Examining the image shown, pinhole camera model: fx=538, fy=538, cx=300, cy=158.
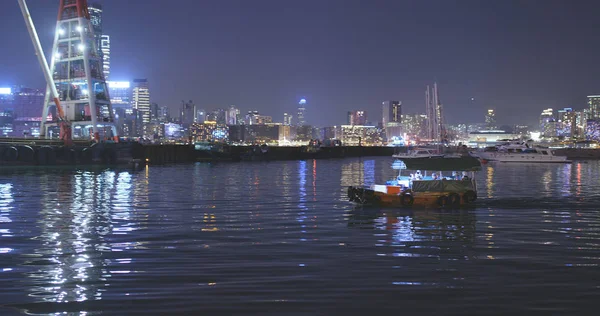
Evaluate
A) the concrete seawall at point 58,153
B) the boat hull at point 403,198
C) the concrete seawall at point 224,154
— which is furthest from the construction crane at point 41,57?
the boat hull at point 403,198

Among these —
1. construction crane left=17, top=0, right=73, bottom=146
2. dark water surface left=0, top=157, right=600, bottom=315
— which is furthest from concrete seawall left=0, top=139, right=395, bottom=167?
dark water surface left=0, top=157, right=600, bottom=315

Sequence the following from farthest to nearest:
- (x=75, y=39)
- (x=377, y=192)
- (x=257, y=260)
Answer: (x=75, y=39), (x=377, y=192), (x=257, y=260)

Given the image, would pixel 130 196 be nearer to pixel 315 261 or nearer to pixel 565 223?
pixel 315 261

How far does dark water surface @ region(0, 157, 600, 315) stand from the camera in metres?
13.3

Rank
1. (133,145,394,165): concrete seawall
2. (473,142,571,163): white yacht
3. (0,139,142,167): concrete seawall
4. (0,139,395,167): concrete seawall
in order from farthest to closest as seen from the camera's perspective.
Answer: (473,142,571,163): white yacht
(133,145,394,165): concrete seawall
(0,139,395,167): concrete seawall
(0,139,142,167): concrete seawall

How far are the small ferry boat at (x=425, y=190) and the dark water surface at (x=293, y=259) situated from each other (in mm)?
1092

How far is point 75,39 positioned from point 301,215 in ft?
251

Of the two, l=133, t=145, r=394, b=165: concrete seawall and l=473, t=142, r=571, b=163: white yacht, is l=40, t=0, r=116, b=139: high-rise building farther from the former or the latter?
l=473, t=142, r=571, b=163: white yacht

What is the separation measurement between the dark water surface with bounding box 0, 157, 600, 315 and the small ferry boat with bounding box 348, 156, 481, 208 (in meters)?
1.09

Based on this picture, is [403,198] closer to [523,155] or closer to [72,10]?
[72,10]

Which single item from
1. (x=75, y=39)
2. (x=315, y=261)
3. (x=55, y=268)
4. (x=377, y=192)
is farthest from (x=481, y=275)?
(x=75, y=39)

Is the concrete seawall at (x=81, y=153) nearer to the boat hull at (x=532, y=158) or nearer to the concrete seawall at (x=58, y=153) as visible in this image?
the concrete seawall at (x=58, y=153)

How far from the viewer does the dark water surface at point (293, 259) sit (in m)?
13.3

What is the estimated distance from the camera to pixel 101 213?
98.8 feet
